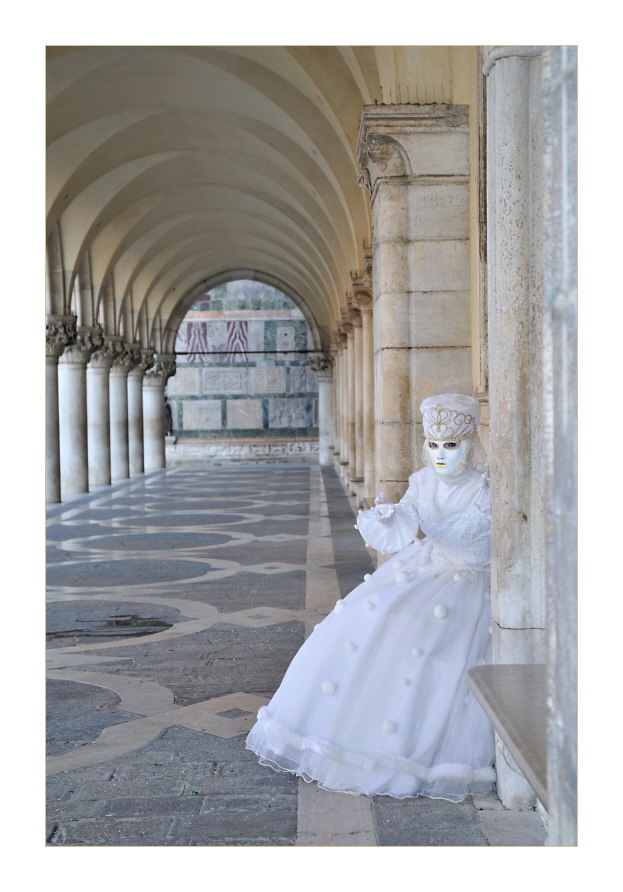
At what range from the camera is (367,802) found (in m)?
3.25

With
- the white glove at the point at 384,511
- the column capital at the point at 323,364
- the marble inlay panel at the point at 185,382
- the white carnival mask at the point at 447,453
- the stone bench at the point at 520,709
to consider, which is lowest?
the stone bench at the point at 520,709

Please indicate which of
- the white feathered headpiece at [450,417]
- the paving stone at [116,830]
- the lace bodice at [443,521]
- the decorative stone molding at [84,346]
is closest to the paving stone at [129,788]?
the paving stone at [116,830]

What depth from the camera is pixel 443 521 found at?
3.88 meters

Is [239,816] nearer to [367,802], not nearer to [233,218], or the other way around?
[367,802]

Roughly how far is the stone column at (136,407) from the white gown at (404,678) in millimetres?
20908

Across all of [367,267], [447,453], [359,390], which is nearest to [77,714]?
[447,453]

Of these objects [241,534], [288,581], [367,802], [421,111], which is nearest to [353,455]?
[241,534]

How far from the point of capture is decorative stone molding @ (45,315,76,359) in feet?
53.3

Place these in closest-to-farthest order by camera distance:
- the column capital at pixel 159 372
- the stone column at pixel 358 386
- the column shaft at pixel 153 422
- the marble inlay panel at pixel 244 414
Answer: the stone column at pixel 358 386, the column shaft at pixel 153 422, the column capital at pixel 159 372, the marble inlay panel at pixel 244 414

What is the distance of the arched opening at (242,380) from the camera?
32344 mm

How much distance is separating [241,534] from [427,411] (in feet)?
25.0

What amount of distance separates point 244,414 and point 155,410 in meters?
5.07

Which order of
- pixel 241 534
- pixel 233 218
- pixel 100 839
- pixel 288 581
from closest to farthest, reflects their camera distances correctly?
1. pixel 100 839
2. pixel 288 581
3. pixel 241 534
4. pixel 233 218

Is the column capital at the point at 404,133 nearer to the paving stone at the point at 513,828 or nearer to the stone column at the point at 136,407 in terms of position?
the paving stone at the point at 513,828
